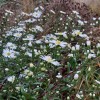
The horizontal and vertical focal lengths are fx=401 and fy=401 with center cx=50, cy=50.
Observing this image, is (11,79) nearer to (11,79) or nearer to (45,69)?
(11,79)

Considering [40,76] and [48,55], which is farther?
[48,55]

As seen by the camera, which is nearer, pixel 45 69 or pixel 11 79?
pixel 11 79

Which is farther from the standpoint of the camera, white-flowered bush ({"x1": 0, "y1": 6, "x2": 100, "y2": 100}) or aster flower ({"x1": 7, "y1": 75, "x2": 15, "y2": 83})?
white-flowered bush ({"x1": 0, "y1": 6, "x2": 100, "y2": 100})

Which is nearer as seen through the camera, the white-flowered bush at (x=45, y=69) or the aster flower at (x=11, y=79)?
the aster flower at (x=11, y=79)

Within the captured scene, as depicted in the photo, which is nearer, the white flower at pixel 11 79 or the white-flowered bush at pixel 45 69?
the white flower at pixel 11 79

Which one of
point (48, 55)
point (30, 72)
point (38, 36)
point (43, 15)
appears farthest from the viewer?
point (43, 15)

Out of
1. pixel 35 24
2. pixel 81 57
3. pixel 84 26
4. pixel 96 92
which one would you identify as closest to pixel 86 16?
pixel 84 26

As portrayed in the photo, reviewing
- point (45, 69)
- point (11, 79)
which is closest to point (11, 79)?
point (11, 79)

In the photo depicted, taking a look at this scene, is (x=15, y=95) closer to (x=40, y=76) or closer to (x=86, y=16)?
(x=40, y=76)

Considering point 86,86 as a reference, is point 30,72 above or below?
above

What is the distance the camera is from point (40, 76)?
289cm

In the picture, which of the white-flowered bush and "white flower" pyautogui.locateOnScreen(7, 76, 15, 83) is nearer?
"white flower" pyautogui.locateOnScreen(7, 76, 15, 83)

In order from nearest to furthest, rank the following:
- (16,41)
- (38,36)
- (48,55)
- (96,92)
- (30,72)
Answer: (30,72) < (48,55) < (96,92) < (16,41) < (38,36)

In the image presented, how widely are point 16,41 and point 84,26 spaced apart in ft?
3.44
